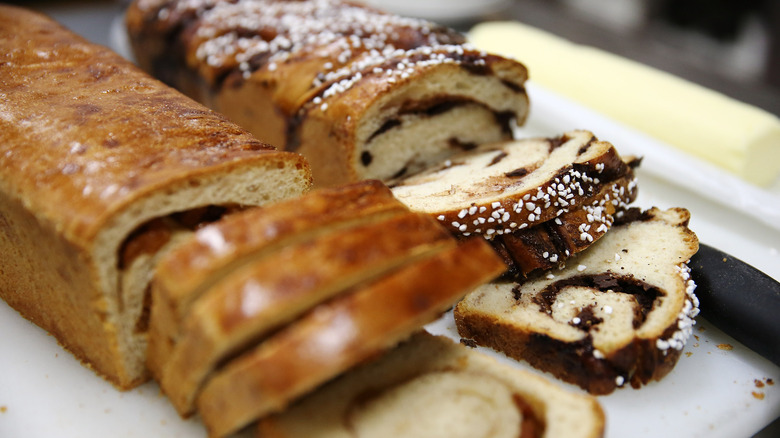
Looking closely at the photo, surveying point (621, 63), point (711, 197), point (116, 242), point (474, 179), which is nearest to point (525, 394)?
point (474, 179)

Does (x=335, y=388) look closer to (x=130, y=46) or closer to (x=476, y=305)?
(x=476, y=305)

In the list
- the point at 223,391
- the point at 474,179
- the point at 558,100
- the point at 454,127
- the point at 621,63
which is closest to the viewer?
the point at 223,391

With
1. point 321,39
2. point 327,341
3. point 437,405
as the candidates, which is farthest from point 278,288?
point 321,39

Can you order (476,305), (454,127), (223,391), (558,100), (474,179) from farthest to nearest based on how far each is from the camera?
(558,100) < (454,127) < (474,179) < (476,305) < (223,391)

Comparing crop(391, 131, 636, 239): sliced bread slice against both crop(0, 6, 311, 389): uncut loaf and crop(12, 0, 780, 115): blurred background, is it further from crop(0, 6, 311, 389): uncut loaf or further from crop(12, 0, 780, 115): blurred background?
crop(12, 0, 780, 115): blurred background

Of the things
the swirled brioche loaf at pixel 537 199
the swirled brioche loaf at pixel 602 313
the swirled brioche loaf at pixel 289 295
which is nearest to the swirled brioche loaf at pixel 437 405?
the swirled brioche loaf at pixel 289 295

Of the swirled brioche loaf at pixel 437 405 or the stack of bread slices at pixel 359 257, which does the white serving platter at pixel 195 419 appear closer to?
the stack of bread slices at pixel 359 257
